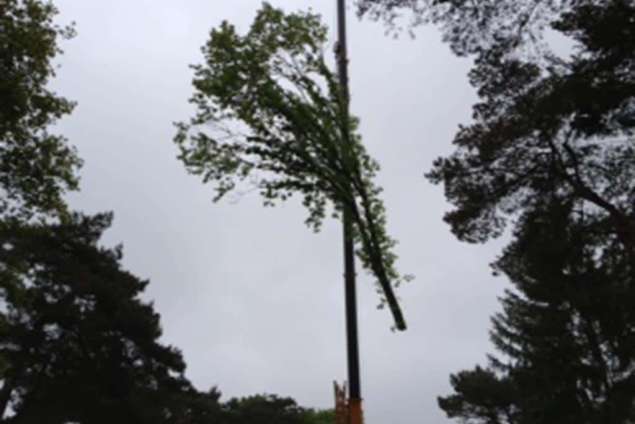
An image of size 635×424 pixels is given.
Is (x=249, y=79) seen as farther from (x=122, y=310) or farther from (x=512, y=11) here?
(x=122, y=310)

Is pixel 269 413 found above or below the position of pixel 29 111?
above

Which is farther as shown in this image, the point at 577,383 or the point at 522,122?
the point at 577,383

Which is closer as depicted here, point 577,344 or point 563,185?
point 563,185

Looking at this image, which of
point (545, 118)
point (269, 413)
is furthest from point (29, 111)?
point (269, 413)

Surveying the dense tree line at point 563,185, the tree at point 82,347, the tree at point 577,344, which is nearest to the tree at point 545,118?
the dense tree line at point 563,185

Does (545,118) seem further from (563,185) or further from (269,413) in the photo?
(269,413)

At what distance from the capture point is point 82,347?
1100 inches

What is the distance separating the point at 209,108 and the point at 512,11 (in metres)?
5.72

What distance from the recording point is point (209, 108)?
10961mm

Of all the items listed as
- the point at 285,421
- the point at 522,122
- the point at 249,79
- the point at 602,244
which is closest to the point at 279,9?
the point at 249,79

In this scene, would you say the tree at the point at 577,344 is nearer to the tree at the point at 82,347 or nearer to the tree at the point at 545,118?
the tree at the point at 545,118

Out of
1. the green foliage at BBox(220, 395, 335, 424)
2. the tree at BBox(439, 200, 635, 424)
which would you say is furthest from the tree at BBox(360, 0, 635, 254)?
the green foliage at BBox(220, 395, 335, 424)

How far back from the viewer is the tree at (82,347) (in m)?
26.4

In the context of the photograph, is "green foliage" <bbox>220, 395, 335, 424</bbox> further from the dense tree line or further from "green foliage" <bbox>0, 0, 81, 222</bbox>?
"green foliage" <bbox>0, 0, 81, 222</bbox>
